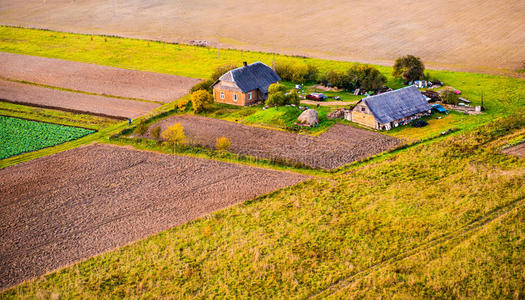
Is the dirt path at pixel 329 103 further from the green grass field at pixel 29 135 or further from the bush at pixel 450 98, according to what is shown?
the green grass field at pixel 29 135

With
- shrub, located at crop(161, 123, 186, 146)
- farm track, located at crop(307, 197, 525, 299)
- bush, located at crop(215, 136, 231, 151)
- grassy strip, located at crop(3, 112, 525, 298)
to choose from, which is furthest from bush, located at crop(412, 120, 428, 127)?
shrub, located at crop(161, 123, 186, 146)

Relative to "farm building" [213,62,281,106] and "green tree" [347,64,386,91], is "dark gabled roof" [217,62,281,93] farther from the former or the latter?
"green tree" [347,64,386,91]

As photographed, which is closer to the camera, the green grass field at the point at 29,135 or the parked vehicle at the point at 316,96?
the green grass field at the point at 29,135

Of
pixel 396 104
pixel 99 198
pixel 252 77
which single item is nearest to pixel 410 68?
pixel 396 104

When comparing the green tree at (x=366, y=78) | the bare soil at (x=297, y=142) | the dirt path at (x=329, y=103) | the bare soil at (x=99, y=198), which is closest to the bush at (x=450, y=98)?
the green tree at (x=366, y=78)

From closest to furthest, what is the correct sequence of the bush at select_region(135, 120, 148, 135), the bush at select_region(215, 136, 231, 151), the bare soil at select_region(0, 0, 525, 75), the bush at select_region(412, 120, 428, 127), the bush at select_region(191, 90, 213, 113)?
the bush at select_region(215, 136, 231, 151) < the bush at select_region(135, 120, 148, 135) < the bush at select_region(412, 120, 428, 127) < the bush at select_region(191, 90, 213, 113) < the bare soil at select_region(0, 0, 525, 75)

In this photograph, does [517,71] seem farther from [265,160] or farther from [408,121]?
[265,160]

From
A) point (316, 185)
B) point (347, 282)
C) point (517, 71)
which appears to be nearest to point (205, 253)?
point (347, 282)
